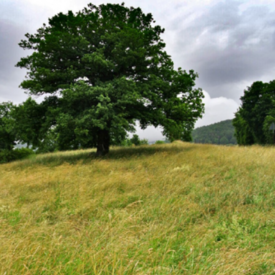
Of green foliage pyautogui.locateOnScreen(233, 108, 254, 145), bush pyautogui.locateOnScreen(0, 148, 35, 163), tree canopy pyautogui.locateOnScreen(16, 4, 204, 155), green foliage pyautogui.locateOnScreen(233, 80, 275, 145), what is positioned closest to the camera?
tree canopy pyautogui.locateOnScreen(16, 4, 204, 155)

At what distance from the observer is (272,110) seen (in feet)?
88.9

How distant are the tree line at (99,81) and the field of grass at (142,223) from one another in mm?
4654

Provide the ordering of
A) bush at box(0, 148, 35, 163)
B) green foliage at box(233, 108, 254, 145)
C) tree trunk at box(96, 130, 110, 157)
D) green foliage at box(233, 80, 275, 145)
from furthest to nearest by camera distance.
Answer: green foliage at box(233, 108, 254, 145), green foliage at box(233, 80, 275, 145), bush at box(0, 148, 35, 163), tree trunk at box(96, 130, 110, 157)

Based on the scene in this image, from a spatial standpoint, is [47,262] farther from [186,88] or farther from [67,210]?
[186,88]

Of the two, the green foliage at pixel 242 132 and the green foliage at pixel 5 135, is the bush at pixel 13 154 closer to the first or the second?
the green foliage at pixel 5 135

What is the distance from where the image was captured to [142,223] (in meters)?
3.39

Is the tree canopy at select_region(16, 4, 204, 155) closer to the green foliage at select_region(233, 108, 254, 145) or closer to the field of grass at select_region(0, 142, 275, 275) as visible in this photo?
the field of grass at select_region(0, 142, 275, 275)

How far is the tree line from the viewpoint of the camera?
9.72m

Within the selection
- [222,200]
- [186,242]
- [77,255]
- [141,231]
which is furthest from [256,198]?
[77,255]

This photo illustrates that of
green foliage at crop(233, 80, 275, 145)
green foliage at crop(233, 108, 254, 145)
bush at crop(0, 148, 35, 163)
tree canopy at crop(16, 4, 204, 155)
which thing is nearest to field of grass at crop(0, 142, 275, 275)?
tree canopy at crop(16, 4, 204, 155)

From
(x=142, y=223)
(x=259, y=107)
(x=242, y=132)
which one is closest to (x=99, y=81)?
(x=142, y=223)

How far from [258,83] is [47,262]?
130 feet

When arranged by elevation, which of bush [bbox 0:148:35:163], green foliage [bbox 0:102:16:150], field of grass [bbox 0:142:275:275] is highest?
green foliage [bbox 0:102:16:150]

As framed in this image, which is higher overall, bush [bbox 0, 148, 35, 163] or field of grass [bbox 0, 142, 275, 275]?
bush [bbox 0, 148, 35, 163]
